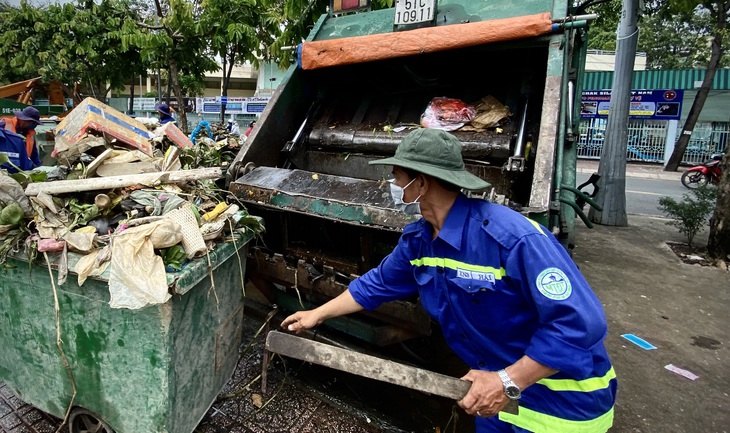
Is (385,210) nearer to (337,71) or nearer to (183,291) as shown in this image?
(183,291)

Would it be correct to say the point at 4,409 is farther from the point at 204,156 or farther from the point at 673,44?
the point at 673,44

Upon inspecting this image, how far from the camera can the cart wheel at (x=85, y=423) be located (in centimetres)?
170

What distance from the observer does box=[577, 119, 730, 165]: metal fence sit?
15.5 metres

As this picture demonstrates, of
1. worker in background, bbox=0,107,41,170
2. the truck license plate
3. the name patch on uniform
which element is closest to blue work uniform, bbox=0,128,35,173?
worker in background, bbox=0,107,41,170

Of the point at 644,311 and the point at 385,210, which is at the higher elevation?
the point at 385,210

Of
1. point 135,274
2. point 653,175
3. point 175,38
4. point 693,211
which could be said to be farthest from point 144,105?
point 135,274

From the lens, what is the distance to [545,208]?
1889mm

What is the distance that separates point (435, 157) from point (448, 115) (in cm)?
185

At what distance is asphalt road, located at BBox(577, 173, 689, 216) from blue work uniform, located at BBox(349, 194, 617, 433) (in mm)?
7162

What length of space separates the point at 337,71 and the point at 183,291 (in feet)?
7.70

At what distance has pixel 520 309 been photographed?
1.23m

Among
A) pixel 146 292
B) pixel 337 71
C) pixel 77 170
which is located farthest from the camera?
pixel 337 71

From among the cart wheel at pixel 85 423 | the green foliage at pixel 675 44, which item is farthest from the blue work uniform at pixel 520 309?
the green foliage at pixel 675 44

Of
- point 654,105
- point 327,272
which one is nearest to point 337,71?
point 327,272
